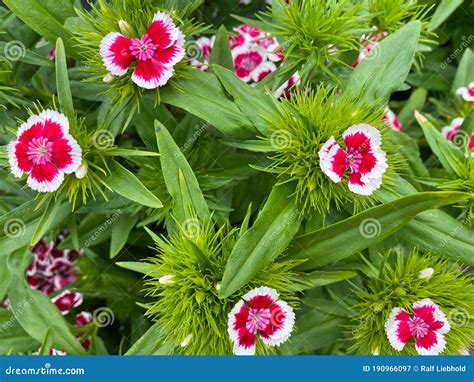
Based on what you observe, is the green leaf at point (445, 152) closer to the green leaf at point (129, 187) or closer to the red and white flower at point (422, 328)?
the red and white flower at point (422, 328)

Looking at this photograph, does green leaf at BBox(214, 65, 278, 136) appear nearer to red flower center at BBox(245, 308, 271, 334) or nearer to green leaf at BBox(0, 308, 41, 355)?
red flower center at BBox(245, 308, 271, 334)

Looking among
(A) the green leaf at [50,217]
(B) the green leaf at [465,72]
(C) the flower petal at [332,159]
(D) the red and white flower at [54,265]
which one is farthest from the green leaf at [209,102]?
(B) the green leaf at [465,72]

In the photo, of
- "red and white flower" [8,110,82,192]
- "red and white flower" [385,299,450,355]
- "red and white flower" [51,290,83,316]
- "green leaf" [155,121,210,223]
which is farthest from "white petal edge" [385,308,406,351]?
"red and white flower" [51,290,83,316]

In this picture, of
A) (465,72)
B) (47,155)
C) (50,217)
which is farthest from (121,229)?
(465,72)

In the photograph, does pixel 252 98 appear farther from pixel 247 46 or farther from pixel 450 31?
pixel 450 31

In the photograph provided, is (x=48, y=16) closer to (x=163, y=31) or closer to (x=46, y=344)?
(x=163, y=31)
